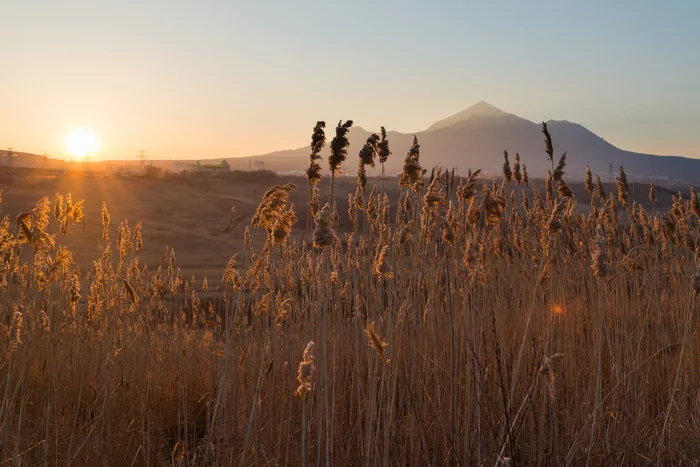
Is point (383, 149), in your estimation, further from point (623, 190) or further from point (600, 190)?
point (623, 190)

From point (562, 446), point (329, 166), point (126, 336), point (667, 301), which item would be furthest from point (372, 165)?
point (667, 301)

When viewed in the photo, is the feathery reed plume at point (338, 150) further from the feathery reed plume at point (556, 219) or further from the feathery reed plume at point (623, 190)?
the feathery reed plume at point (623, 190)

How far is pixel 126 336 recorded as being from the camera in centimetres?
441

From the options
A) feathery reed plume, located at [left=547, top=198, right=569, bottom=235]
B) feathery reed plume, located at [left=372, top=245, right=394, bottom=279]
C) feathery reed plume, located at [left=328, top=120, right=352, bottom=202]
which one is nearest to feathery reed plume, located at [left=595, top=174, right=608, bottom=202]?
feathery reed plume, located at [left=547, top=198, right=569, bottom=235]

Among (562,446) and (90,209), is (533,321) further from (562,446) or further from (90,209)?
(90,209)

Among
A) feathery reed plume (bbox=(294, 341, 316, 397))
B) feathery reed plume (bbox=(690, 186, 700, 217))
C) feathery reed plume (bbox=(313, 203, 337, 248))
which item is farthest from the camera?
feathery reed plume (bbox=(690, 186, 700, 217))

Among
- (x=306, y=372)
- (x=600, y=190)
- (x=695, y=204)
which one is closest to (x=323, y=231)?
(x=306, y=372)

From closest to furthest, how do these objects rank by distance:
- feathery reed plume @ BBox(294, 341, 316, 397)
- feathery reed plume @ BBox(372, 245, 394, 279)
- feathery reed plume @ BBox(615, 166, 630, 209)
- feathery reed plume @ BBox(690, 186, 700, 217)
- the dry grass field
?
feathery reed plume @ BBox(294, 341, 316, 397), the dry grass field, feathery reed plume @ BBox(372, 245, 394, 279), feathery reed plume @ BBox(690, 186, 700, 217), feathery reed plume @ BBox(615, 166, 630, 209)

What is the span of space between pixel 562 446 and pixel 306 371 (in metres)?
1.88

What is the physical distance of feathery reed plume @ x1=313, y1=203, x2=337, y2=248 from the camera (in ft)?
5.69

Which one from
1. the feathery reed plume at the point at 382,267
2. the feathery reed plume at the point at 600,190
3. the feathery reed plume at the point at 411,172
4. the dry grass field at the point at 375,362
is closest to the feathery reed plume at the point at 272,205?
the dry grass field at the point at 375,362

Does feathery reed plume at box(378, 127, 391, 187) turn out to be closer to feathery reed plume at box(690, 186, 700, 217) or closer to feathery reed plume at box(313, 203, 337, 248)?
feathery reed plume at box(313, 203, 337, 248)

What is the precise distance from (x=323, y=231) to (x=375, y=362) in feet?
2.74

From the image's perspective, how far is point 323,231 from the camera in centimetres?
177
